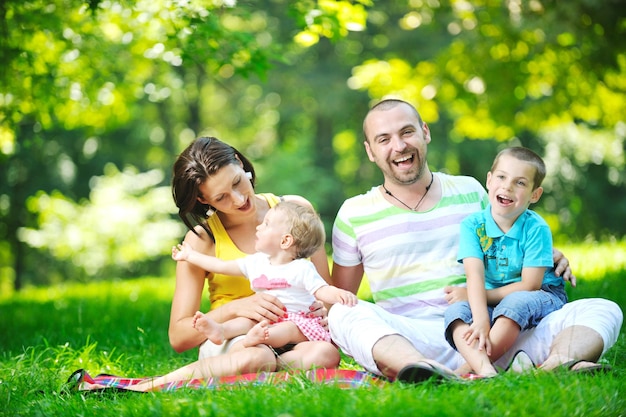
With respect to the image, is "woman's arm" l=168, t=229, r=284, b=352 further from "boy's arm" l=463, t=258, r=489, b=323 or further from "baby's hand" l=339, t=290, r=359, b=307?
"boy's arm" l=463, t=258, r=489, b=323

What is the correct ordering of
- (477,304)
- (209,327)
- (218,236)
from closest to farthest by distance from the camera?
(477,304) → (209,327) → (218,236)

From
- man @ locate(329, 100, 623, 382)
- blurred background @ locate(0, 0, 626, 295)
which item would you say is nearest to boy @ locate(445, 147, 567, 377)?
man @ locate(329, 100, 623, 382)

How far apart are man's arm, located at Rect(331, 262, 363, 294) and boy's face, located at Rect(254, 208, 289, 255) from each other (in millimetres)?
533

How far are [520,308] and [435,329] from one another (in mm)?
526

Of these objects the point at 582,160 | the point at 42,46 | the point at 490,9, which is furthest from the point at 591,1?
the point at 582,160

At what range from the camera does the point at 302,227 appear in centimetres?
416

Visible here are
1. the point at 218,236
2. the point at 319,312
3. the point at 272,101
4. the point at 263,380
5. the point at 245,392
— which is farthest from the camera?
the point at 272,101

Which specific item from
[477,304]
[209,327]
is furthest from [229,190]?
[477,304]

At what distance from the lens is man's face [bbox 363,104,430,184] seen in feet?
14.5

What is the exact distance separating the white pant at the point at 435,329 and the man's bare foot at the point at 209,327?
568 mm

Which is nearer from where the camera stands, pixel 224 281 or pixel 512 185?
pixel 512 185

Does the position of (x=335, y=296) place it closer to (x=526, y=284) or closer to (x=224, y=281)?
(x=224, y=281)

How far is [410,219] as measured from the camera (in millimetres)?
4398

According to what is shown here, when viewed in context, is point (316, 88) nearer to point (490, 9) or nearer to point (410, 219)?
point (490, 9)
